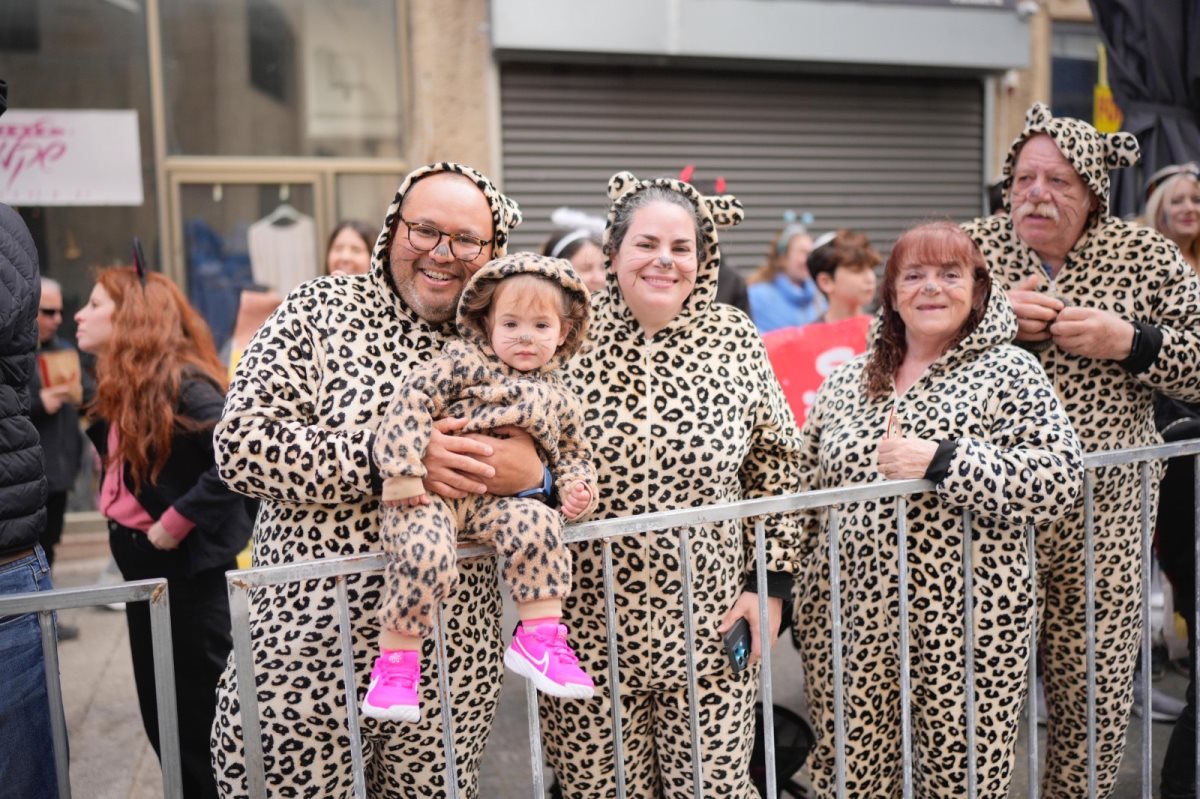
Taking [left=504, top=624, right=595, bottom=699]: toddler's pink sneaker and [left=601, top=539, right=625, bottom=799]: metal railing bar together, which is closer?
[left=504, top=624, right=595, bottom=699]: toddler's pink sneaker

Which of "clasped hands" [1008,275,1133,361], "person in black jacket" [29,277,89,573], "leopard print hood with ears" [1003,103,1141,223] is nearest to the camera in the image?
"clasped hands" [1008,275,1133,361]

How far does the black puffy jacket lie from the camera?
7.95 ft

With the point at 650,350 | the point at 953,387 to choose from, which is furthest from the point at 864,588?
the point at 650,350

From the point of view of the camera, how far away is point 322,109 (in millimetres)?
8070

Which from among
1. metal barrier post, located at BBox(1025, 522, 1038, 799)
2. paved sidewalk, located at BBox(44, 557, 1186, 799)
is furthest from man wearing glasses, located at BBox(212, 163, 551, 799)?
paved sidewalk, located at BBox(44, 557, 1186, 799)

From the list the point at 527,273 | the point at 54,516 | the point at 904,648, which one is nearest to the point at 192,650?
the point at 527,273

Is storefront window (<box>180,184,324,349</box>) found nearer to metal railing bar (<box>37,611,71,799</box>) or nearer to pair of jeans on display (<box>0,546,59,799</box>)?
pair of jeans on display (<box>0,546,59,799</box>)

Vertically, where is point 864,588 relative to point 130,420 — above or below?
below

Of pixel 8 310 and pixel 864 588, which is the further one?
pixel 864 588

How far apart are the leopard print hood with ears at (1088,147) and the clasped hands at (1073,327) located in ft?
1.53

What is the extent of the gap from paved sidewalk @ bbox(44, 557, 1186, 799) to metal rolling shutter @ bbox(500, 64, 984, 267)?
4.18 m

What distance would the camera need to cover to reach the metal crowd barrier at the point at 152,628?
2143 millimetres

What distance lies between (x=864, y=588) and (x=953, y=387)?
67cm

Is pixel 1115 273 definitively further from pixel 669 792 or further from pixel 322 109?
pixel 322 109
